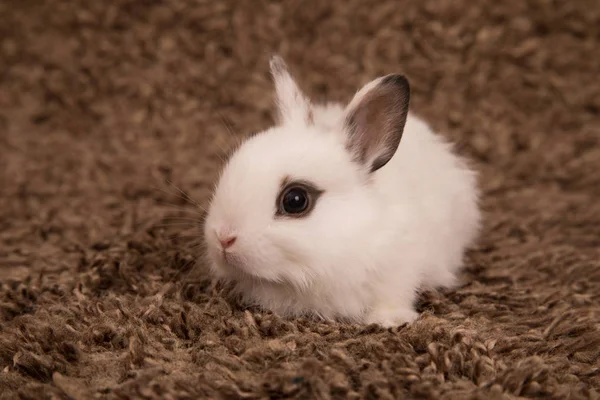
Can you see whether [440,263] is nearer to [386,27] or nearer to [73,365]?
[73,365]

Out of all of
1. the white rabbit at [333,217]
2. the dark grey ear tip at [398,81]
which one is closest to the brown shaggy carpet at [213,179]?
the white rabbit at [333,217]

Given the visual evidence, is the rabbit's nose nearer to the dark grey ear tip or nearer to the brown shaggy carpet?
the brown shaggy carpet

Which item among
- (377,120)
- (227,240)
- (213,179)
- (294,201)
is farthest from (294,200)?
(213,179)

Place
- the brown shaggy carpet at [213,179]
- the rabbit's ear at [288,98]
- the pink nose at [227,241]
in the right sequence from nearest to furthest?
the brown shaggy carpet at [213,179] → the pink nose at [227,241] → the rabbit's ear at [288,98]

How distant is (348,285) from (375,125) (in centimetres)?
40

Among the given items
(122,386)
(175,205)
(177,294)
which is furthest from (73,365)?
(175,205)

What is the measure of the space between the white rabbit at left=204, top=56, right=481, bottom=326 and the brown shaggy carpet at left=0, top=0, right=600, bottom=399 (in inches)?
3.7

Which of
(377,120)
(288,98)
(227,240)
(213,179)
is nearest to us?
(227,240)

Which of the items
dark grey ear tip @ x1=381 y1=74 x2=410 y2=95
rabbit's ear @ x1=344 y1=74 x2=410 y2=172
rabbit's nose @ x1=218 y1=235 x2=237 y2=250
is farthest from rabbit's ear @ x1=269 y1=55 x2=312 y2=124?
rabbit's nose @ x1=218 y1=235 x2=237 y2=250

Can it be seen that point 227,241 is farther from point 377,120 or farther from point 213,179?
point 213,179

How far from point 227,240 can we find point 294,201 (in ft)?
0.58

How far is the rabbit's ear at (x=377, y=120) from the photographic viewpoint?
1.63 metres

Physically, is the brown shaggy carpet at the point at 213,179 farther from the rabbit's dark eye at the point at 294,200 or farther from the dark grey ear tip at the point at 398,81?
the dark grey ear tip at the point at 398,81

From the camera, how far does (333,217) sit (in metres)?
1.58
